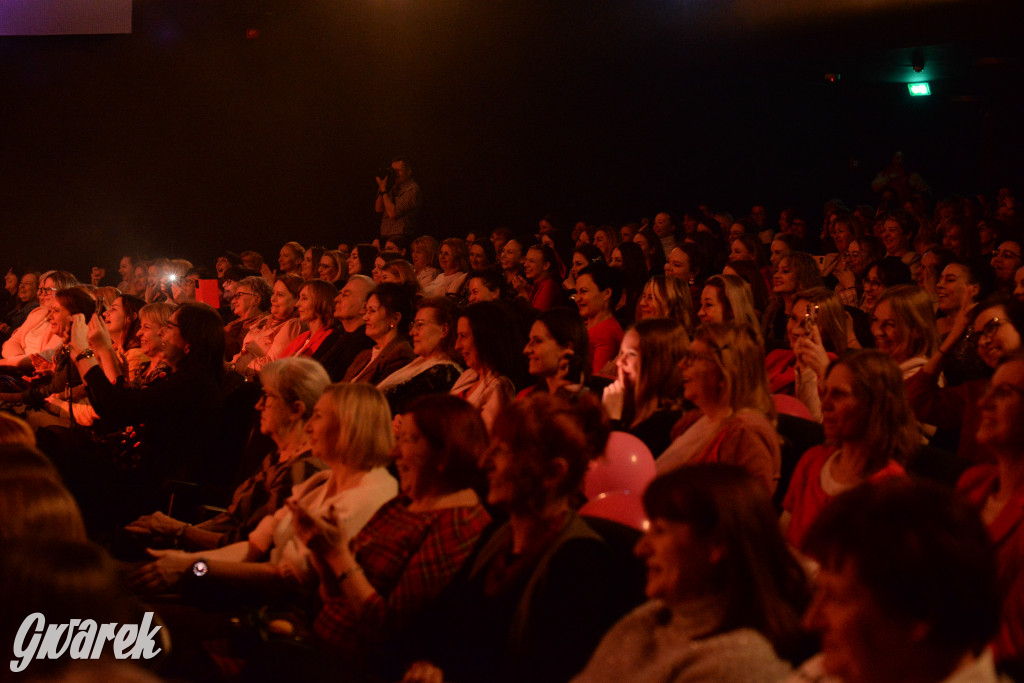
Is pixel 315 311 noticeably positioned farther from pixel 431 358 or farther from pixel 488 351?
pixel 488 351

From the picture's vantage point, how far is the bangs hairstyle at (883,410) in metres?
2.18

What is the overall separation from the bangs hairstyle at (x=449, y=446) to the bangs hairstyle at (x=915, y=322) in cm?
189

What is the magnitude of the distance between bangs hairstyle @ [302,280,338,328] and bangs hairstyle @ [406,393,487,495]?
287cm

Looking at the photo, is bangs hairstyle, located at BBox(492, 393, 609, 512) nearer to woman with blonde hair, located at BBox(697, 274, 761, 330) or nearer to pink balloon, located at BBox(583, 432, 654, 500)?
pink balloon, located at BBox(583, 432, 654, 500)

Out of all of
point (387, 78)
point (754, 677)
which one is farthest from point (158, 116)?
point (754, 677)

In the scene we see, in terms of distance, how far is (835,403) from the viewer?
2244 millimetres

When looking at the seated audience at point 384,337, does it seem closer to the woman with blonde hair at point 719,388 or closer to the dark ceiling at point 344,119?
the woman with blonde hair at point 719,388

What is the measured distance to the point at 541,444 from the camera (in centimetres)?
193

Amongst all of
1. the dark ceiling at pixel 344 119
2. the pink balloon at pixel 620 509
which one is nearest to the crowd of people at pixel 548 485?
the pink balloon at pixel 620 509

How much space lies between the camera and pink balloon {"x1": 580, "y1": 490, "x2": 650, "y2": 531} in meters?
2.09

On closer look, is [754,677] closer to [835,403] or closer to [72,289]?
[835,403]

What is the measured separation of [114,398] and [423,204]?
7.29m

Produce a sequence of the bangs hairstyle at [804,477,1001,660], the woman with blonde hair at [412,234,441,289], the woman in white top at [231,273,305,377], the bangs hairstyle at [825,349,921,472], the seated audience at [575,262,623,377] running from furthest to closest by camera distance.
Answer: the woman with blonde hair at [412,234,441,289], the woman in white top at [231,273,305,377], the seated audience at [575,262,623,377], the bangs hairstyle at [825,349,921,472], the bangs hairstyle at [804,477,1001,660]

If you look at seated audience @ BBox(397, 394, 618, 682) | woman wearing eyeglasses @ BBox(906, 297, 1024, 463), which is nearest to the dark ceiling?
woman wearing eyeglasses @ BBox(906, 297, 1024, 463)
